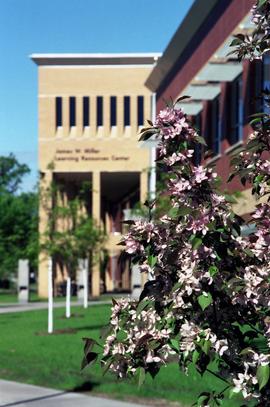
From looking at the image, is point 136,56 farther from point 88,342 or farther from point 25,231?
point 88,342

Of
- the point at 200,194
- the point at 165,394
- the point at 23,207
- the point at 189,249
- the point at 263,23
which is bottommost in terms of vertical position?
the point at 165,394

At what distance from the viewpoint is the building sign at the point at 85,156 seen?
5094cm

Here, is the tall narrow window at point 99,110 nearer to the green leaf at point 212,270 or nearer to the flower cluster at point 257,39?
the flower cluster at point 257,39

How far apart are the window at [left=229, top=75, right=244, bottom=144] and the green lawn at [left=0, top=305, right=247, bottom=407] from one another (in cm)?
705

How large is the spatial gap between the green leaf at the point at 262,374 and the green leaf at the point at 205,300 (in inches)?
13.4

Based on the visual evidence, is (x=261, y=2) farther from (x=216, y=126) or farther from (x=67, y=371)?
(x=216, y=126)

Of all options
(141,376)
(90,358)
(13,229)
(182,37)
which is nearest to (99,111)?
(13,229)

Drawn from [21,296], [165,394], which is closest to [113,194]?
[21,296]

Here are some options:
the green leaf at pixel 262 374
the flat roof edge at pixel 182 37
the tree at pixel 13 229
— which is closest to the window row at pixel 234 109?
the flat roof edge at pixel 182 37

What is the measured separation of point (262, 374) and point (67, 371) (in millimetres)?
8755

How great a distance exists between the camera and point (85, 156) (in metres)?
51.2

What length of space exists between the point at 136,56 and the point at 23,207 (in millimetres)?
19971

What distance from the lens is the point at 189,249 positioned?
3.33 meters

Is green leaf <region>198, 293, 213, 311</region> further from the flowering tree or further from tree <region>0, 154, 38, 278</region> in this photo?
tree <region>0, 154, 38, 278</region>
